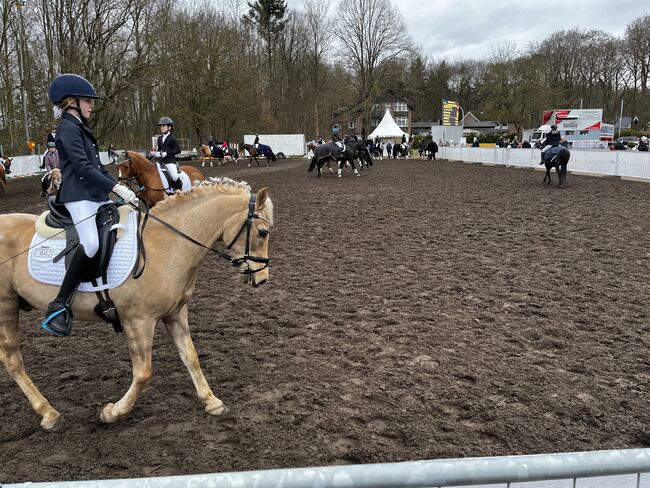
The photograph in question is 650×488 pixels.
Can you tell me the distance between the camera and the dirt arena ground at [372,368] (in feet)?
10.2

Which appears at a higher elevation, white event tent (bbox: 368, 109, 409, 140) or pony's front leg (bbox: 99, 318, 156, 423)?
white event tent (bbox: 368, 109, 409, 140)

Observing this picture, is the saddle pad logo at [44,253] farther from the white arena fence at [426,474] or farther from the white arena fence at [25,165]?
the white arena fence at [25,165]

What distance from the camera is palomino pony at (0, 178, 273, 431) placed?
332 cm

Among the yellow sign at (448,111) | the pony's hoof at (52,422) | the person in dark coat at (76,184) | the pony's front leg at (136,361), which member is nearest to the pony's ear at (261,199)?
the person in dark coat at (76,184)

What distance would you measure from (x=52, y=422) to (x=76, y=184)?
1.67 metres

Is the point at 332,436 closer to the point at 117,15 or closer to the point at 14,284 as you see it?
the point at 14,284

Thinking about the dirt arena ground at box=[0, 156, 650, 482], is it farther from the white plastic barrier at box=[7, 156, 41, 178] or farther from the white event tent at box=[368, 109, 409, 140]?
the white event tent at box=[368, 109, 409, 140]

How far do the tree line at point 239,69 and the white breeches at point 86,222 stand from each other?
70.7 feet

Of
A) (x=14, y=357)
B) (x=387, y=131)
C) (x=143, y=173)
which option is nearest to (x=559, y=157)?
(x=143, y=173)

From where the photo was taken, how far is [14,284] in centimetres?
347

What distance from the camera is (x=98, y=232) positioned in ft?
11.0

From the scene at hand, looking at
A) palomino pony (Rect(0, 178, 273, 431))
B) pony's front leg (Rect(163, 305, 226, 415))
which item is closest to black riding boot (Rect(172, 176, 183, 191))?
palomino pony (Rect(0, 178, 273, 431))

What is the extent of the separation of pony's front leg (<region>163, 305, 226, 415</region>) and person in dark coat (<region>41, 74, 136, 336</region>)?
69 cm

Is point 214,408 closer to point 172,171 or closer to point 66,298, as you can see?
point 66,298
